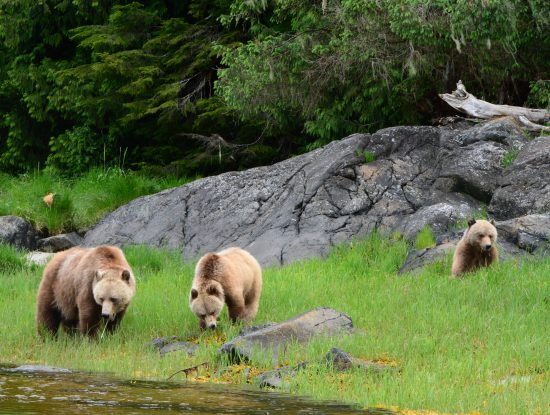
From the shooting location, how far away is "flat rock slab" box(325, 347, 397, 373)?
8242 millimetres

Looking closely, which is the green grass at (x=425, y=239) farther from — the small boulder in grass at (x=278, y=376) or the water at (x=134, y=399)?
the water at (x=134, y=399)

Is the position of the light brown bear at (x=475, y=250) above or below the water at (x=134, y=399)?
above

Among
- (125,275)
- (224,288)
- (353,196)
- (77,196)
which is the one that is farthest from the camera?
(77,196)

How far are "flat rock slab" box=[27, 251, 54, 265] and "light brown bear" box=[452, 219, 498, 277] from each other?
697cm

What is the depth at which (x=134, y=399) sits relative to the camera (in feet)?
23.6

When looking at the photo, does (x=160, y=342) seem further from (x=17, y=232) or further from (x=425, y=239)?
(x=17, y=232)

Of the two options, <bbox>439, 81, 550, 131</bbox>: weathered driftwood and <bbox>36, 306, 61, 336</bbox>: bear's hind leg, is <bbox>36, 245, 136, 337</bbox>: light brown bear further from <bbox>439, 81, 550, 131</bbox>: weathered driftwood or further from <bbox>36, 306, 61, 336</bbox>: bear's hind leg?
<bbox>439, 81, 550, 131</bbox>: weathered driftwood

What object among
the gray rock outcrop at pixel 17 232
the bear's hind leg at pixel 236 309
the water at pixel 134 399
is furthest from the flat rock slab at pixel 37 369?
the gray rock outcrop at pixel 17 232

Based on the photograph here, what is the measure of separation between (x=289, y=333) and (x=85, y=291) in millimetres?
2211

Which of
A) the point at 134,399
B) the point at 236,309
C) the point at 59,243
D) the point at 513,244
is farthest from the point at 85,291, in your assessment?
the point at 59,243

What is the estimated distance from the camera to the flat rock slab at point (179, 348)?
9.52 meters

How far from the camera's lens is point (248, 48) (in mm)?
17578

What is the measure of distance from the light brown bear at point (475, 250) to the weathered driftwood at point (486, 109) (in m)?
4.88

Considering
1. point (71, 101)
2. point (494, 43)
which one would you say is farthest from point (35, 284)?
point (71, 101)
